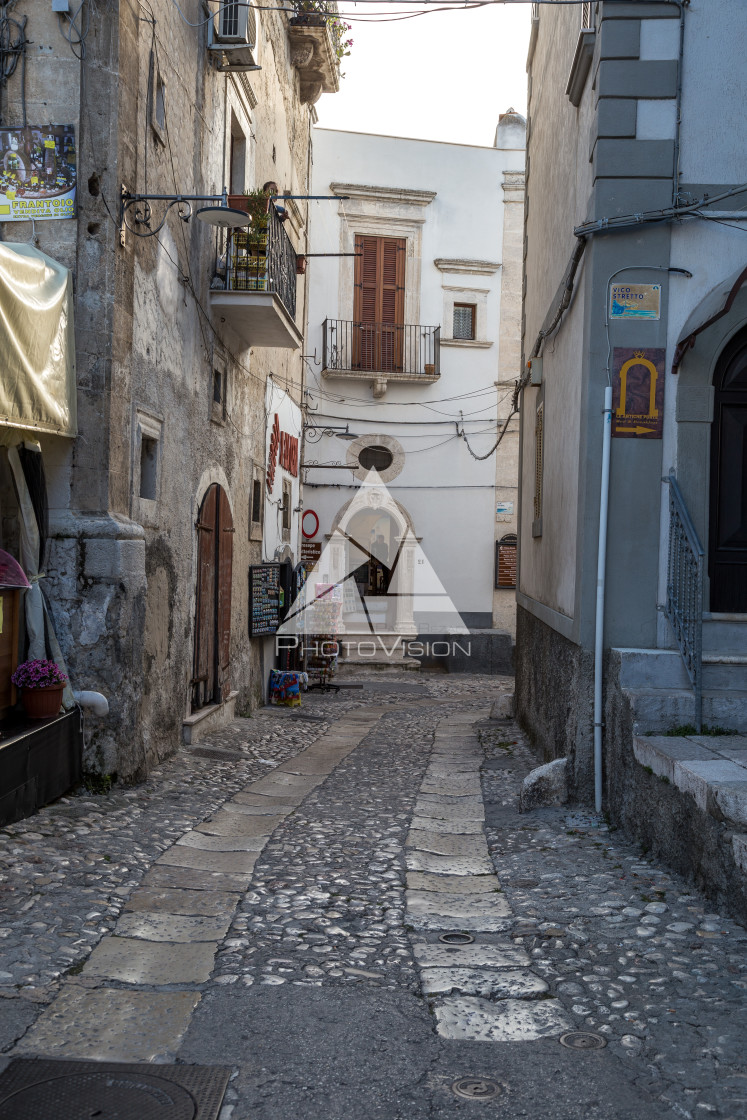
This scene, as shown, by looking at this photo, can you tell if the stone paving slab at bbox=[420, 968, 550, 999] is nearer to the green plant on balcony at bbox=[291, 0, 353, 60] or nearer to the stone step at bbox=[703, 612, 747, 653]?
the stone step at bbox=[703, 612, 747, 653]

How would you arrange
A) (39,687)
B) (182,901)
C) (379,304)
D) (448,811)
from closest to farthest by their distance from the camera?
(182,901)
(39,687)
(448,811)
(379,304)

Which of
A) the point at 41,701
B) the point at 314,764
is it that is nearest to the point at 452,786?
the point at 314,764

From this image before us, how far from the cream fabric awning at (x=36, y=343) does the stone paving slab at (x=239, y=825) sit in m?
2.64

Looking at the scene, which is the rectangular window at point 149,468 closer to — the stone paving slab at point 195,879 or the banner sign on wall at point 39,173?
the banner sign on wall at point 39,173

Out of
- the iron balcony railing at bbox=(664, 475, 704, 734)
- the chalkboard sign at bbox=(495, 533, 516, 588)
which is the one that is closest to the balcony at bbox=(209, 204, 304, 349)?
the iron balcony railing at bbox=(664, 475, 704, 734)

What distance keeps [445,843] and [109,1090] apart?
3.26 m

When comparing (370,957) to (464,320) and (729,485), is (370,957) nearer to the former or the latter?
(729,485)

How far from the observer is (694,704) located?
18.2 ft

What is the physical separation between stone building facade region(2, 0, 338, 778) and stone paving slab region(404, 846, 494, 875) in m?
2.24

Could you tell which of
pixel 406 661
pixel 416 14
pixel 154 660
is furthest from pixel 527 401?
pixel 406 661

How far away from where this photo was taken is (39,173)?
638 centimetres

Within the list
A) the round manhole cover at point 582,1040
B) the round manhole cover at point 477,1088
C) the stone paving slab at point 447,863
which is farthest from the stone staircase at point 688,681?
the round manhole cover at point 477,1088

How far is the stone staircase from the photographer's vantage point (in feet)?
18.2

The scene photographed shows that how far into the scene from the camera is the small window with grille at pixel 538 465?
940 cm
